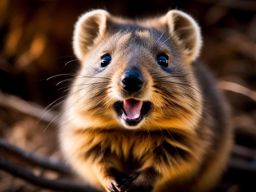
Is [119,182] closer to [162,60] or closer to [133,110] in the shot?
[133,110]

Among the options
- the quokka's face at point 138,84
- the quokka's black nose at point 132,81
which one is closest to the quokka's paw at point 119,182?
the quokka's face at point 138,84

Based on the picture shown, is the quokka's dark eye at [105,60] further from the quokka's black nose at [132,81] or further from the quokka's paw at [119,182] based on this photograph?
the quokka's paw at [119,182]

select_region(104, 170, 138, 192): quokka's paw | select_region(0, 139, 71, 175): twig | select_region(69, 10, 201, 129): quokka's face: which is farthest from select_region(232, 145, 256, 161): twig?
select_region(104, 170, 138, 192): quokka's paw

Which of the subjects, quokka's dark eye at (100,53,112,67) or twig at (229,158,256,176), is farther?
twig at (229,158,256,176)

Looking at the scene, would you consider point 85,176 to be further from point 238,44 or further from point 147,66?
point 238,44

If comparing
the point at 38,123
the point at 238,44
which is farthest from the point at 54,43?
the point at 238,44

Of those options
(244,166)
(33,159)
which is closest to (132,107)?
(33,159)

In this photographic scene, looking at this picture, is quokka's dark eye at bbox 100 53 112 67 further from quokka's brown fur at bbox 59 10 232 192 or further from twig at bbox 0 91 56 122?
twig at bbox 0 91 56 122
